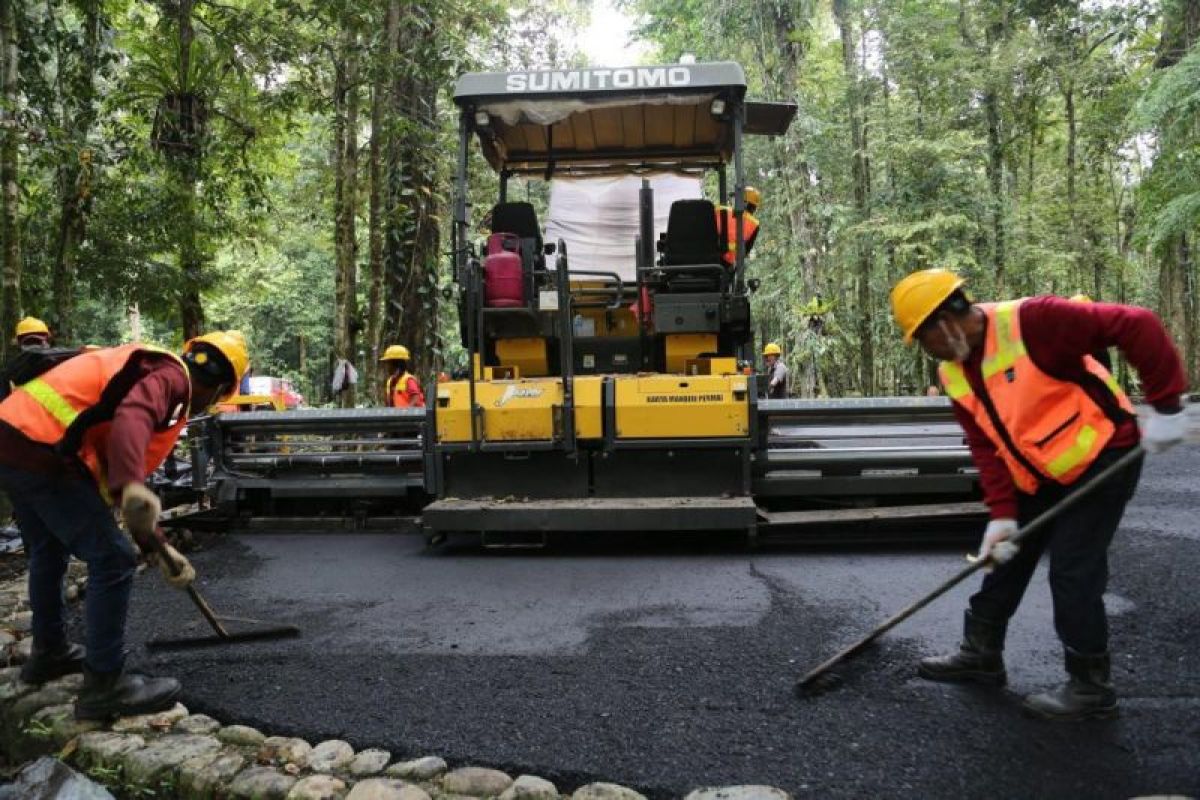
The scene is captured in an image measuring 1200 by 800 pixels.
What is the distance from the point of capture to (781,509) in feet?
18.0

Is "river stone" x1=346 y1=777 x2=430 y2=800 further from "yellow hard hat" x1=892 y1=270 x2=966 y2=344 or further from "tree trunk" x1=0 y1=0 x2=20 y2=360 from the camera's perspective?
"tree trunk" x1=0 y1=0 x2=20 y2=360

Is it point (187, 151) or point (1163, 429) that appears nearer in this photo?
point (1163, 429)

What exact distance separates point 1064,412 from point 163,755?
2.93m

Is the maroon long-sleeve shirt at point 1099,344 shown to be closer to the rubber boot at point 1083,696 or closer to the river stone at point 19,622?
the rubber boot at point 1083,696

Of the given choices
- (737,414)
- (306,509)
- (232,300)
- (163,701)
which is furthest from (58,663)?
(232,300)

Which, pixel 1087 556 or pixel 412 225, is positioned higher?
pixel 412 225

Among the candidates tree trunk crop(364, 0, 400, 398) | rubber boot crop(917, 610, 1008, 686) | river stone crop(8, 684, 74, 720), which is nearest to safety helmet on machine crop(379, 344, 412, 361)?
tree trunk crop(364, 0, 400, 398)

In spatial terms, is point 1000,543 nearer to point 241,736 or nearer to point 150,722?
point 241,736

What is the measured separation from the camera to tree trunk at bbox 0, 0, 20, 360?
5621 mm

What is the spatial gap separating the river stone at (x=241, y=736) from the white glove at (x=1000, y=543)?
2.34 meters

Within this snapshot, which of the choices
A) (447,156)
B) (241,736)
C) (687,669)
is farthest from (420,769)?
(447,156)

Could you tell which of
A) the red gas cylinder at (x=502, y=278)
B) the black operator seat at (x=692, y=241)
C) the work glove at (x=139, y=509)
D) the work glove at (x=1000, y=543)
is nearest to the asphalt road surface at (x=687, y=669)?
the work glove at (x=1000, y=543)

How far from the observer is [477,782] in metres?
2.28

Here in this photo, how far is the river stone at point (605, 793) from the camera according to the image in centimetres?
216
